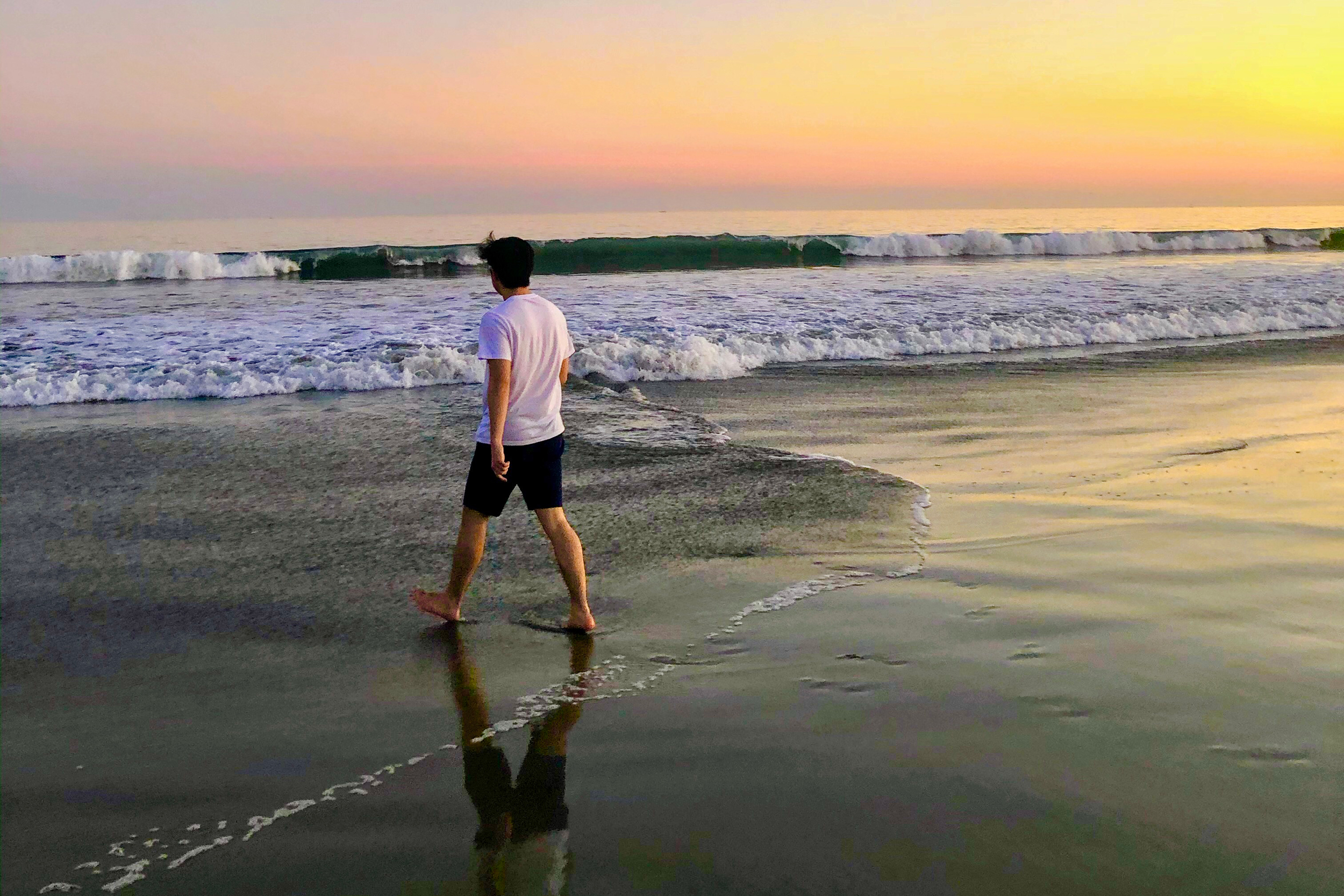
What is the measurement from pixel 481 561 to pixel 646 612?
3.81ft

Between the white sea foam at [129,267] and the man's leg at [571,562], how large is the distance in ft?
82.1

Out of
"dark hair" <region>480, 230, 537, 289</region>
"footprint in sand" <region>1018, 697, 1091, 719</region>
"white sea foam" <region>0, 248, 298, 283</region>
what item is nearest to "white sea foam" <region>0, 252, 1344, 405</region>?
"white sea foam" <region>0, 248, 298, 283</region>

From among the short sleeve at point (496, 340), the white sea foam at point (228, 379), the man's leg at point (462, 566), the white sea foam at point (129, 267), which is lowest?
the man's leg at point (462, 566)

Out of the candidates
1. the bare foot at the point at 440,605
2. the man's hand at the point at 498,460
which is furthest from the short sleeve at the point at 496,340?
the bare foot at the point at 440,605

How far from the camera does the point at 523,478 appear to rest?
441 centimetres

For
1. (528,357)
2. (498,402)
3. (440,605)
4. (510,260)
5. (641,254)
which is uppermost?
(641,254)

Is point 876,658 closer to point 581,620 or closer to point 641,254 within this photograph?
point 581,620

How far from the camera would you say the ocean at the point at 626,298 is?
11.8 metres

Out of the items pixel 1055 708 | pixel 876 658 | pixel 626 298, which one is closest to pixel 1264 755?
pixel 1055 708

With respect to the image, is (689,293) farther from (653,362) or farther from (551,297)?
(653,362)

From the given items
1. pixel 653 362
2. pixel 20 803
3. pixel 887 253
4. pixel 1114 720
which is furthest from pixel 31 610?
pixel 887 253

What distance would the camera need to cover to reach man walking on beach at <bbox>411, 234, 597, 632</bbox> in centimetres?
420

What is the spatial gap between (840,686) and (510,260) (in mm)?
2061

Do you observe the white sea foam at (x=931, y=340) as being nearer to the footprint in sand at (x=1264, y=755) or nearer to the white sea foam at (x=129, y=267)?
the footprint in sand at (x=1264, y=755)
